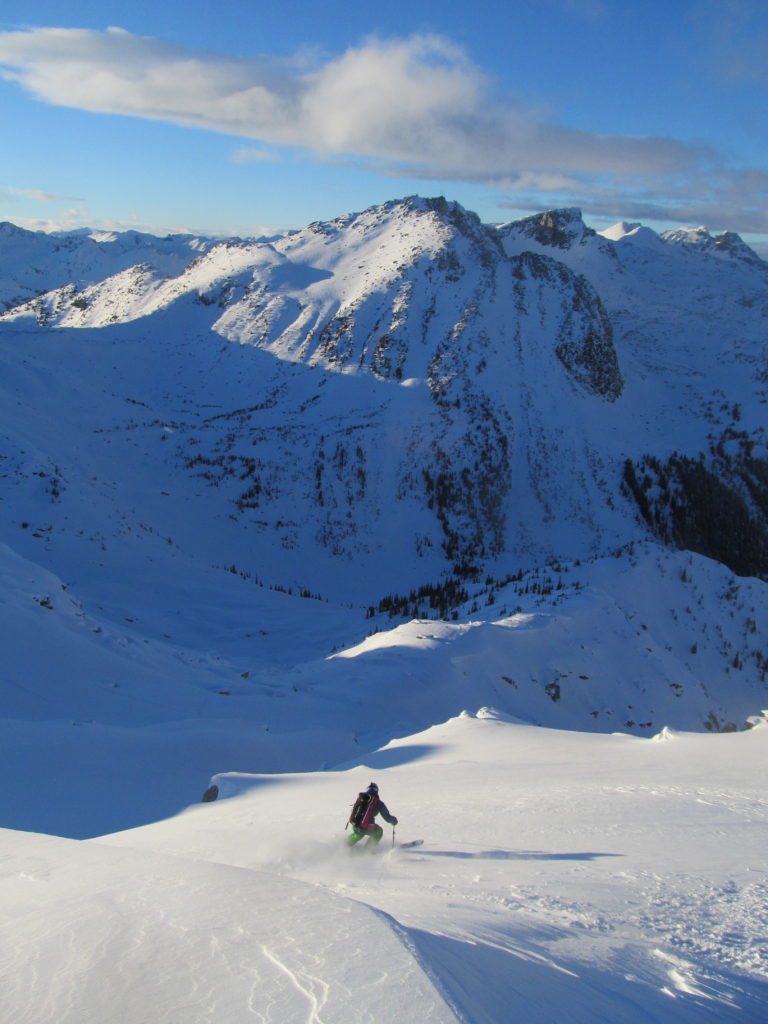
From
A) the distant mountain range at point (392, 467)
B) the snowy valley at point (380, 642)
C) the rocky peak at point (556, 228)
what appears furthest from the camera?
the rocky peak at point (556, 228)

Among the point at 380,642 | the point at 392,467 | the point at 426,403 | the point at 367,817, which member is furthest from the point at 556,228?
the point at 367,817

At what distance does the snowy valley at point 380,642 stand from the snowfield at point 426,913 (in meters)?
0.03

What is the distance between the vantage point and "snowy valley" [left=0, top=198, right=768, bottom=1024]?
334 centimetres

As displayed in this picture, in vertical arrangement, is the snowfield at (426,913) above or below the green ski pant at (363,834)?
above

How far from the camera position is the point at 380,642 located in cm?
1978

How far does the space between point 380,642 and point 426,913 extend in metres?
15.8

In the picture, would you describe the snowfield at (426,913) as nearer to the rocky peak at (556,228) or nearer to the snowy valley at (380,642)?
the snowy valley at (380,642)

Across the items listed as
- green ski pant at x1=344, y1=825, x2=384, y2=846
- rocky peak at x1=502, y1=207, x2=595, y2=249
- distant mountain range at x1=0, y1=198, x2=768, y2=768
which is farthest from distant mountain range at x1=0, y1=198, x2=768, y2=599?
rocky peak at x1=502, y1=207, x2=595, y2=249

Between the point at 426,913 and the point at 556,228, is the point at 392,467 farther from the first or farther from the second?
the point at 556,228

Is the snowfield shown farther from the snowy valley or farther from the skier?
the skier

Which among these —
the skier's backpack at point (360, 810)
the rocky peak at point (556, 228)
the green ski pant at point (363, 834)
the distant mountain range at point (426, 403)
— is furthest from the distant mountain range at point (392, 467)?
the rocky peak at point (556, 228)

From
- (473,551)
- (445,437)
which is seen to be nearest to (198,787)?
(473,551)

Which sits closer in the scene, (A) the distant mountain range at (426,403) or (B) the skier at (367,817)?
(B) the skier at (367,817)

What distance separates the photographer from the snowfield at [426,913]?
2711mm
